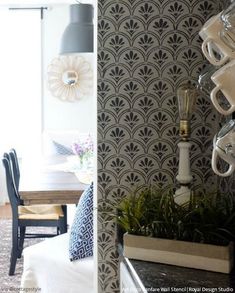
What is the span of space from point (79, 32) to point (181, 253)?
320 cm

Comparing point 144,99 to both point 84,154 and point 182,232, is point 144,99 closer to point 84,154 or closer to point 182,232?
point 182,232

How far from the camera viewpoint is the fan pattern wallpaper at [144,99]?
168cm

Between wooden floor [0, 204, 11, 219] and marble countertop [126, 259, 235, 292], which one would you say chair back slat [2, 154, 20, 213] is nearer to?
wooden floor [0, 204, 11, 219]

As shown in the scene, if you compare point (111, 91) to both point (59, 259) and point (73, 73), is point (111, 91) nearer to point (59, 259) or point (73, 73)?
point (59, 259)

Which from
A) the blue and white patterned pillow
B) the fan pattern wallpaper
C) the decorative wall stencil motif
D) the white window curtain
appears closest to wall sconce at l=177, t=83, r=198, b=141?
the fan pattern wallpaper

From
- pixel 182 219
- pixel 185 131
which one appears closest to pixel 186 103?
pixel 185 131

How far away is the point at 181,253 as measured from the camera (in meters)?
1.29

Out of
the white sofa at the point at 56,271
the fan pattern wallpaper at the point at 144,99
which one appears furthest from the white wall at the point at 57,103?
the fan pattern wallpaper at the point at 144,99

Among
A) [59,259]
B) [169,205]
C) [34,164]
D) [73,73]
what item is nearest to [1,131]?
[73,73]

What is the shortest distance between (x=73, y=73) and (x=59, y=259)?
4.48m

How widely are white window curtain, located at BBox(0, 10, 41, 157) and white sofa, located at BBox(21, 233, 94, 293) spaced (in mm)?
3785

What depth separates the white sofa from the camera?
233 centimetres

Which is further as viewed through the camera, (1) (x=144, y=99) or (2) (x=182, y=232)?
(1) (x=144, y=99)

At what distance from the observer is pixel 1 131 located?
247 inches
